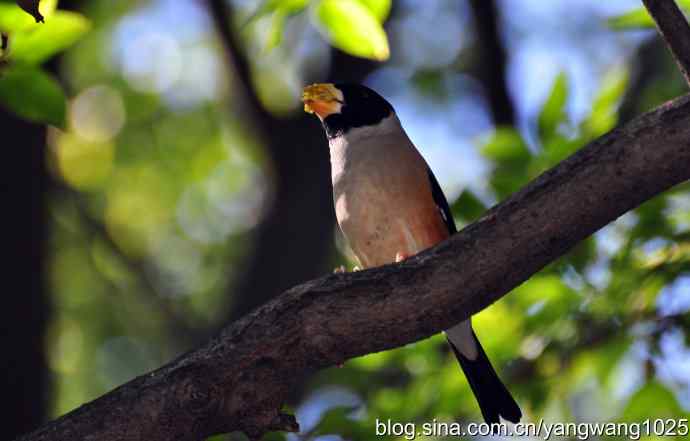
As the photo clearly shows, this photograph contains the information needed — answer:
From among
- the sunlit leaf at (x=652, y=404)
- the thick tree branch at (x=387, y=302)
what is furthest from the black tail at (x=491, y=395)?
the thick tree branch at (x=387, y=302)

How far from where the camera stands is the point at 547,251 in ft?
9.75

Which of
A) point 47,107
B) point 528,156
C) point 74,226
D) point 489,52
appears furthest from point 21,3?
point 74,226

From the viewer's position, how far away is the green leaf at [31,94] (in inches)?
113

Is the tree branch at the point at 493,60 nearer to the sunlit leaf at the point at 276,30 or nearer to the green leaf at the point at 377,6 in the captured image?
the green leaf at the point at 377,6

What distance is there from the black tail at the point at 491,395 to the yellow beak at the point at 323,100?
5.08 ft

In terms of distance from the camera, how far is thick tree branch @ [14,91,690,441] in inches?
113

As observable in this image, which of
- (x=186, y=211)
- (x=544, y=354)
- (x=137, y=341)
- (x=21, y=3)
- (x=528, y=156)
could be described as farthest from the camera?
(x=186, y=211)

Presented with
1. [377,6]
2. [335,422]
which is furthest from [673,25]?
[335,422]

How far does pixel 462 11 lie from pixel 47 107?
23.3 ft

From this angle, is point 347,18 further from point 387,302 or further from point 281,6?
point 387,302

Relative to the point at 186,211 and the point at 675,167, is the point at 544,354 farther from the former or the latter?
the point at 186,211

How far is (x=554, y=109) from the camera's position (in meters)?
4.13

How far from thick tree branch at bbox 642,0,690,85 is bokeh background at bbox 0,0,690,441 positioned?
1.52 ft

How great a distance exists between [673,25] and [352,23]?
0.96 m
